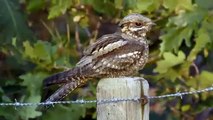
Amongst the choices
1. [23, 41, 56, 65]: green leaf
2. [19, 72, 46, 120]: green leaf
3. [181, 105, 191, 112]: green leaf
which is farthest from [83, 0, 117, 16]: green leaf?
[181, 105, 191, 112]: green leaf

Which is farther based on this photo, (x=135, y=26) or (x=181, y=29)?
(x=181, y=29)

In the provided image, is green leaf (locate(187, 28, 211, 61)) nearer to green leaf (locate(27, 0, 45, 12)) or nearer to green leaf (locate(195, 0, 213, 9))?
green leaf (locate(195, 0, 213, 9))

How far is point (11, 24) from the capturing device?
21.1 ft

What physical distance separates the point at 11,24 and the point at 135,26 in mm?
1869

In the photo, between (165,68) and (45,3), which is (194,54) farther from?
(45,3)

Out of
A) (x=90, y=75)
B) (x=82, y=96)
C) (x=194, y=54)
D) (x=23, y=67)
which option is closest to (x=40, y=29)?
(x=23, y=67)

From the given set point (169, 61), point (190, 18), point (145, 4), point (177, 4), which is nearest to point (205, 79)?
point (169, 61)

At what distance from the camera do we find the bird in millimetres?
4441

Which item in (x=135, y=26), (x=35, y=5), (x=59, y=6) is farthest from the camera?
(x=35, y=5)

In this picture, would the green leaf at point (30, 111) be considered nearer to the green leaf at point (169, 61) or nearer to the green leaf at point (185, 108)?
the green leaf at point (169, 61)

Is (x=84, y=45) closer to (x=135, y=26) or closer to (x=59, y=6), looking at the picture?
(x=59, y=6)

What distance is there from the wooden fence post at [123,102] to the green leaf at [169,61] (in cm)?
233

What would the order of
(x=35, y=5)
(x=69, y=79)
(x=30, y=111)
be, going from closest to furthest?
1. (x=69, y=79)
2. (x=30, y=111)
3. (x=35, y=5)

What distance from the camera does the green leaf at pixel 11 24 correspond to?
638 cm
